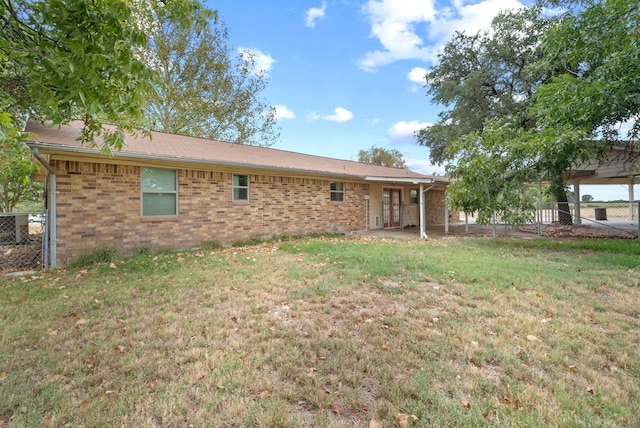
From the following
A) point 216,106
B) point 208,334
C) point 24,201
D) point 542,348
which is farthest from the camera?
point 216,106

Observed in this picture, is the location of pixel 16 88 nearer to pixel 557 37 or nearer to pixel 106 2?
pixel 106 2

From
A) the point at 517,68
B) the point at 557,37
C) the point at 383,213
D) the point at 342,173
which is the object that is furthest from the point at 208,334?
the point at 517,68

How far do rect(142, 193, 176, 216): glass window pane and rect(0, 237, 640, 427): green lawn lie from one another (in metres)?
2.67

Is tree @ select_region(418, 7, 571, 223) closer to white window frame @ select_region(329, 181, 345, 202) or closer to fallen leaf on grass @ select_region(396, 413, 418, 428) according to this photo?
white window frame @ select_region(329, 181, 345, 202)

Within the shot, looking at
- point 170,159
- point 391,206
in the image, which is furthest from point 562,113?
point 170,159

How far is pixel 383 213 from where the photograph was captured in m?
15.4

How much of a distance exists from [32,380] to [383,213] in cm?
1410

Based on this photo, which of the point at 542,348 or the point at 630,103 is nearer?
the point at 542,348

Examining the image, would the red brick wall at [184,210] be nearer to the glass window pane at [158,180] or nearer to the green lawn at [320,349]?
the glass window pane at [158,180]

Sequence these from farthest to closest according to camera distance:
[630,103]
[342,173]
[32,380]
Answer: [342,173] → [630,103] → [32,380]

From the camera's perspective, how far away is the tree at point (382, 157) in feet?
118

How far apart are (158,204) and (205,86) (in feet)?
38.1

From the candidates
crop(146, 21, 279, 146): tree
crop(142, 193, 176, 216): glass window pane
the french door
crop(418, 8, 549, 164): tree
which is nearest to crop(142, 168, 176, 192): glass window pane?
crop(142, 193, 176, 216): glass window pane

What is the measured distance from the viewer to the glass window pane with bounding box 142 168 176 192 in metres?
8.27
